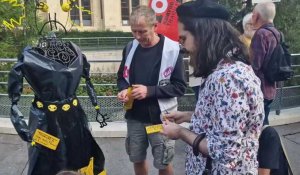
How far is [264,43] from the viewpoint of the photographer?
3699 millimetres

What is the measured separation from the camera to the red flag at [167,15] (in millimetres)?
5102

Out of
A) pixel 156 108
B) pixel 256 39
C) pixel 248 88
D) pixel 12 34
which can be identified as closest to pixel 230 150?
pixel 248 88

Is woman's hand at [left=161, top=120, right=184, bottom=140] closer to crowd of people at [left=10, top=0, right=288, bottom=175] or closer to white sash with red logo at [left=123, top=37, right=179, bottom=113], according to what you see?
crowd of people at [left=10, top=0, right=288, bottom=175]

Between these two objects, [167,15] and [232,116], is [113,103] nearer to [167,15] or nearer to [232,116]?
[167,15]

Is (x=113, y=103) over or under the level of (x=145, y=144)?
under

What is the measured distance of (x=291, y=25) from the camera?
27.2 ft

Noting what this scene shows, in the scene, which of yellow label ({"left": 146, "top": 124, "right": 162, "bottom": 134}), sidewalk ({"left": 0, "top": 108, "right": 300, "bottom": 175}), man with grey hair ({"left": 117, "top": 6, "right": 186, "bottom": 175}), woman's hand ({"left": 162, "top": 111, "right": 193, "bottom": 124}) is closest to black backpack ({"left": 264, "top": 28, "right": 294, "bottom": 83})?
sidewalk ({"left": 0, "top": 108, "right": 300, "bottom": 175})

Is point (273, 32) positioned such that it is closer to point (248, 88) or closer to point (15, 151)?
point (248, 88)

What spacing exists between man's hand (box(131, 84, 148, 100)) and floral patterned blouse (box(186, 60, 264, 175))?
1137mm

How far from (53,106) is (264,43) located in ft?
7.06

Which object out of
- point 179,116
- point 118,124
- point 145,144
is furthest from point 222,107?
point 118,124

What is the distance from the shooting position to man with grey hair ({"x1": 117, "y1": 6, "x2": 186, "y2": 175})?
2.90 metres

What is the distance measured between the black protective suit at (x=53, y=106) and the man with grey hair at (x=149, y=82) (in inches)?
16.1

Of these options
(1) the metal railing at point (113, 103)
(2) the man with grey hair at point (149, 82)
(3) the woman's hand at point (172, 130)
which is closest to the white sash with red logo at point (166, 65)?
(2) the man with grey hair at point (149, 82)
